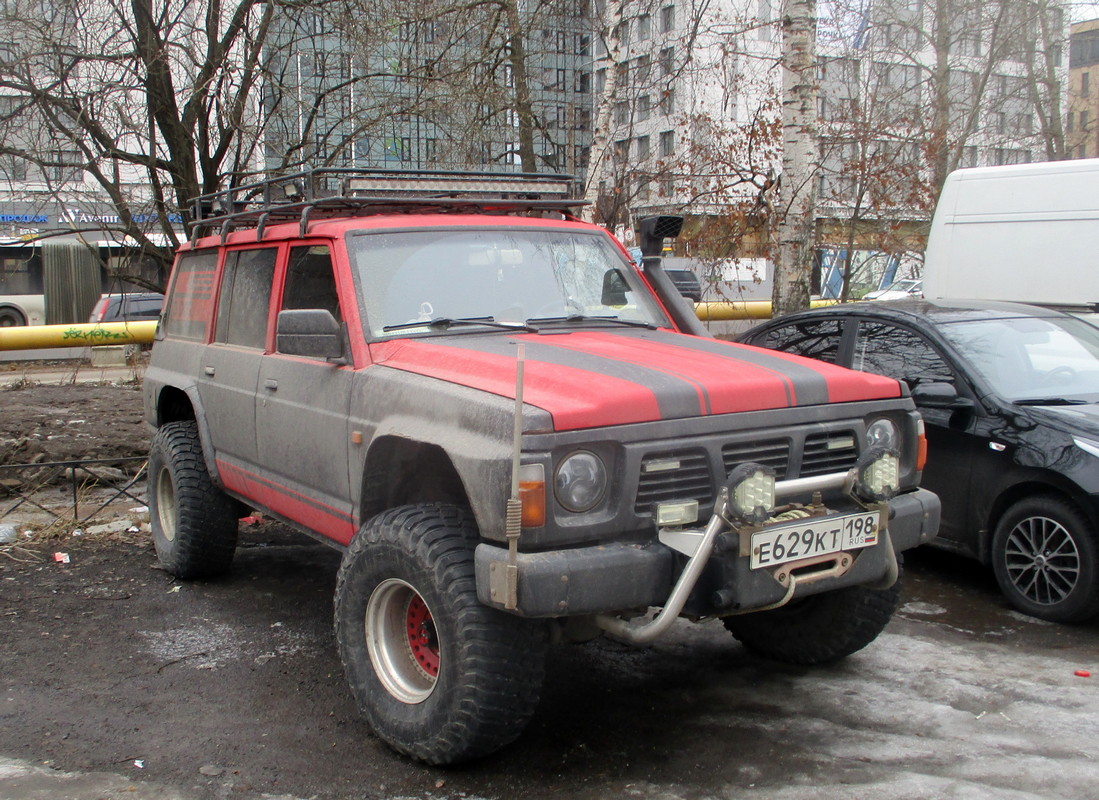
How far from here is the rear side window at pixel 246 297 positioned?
17.9ft

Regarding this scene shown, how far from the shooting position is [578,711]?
4422mm

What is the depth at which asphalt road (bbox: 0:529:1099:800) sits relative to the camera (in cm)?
373

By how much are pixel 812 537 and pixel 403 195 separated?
106 inches

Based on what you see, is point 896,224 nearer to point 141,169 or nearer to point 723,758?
point 141,169

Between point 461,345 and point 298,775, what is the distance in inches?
68.0

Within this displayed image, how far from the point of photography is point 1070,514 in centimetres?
531

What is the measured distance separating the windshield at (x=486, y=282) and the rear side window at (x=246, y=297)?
0.88 metres

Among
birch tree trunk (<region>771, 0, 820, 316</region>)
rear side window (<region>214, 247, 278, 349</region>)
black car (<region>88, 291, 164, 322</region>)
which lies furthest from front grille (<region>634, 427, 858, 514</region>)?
black car (<region>88, 291, 164, 322</region>)

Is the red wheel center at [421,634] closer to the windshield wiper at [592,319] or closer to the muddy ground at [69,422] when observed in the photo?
the windshield wiper at [592,319]

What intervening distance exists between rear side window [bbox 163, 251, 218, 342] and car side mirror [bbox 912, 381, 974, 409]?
3.99 metres

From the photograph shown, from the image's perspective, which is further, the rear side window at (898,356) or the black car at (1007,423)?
the rear side window at (898,356)

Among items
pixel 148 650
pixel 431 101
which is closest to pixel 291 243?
pixel 148 650

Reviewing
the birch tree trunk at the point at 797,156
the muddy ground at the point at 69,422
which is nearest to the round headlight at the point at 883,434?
the birch tree trunk at the point at 797,156

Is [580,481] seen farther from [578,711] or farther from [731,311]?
[731,311]
